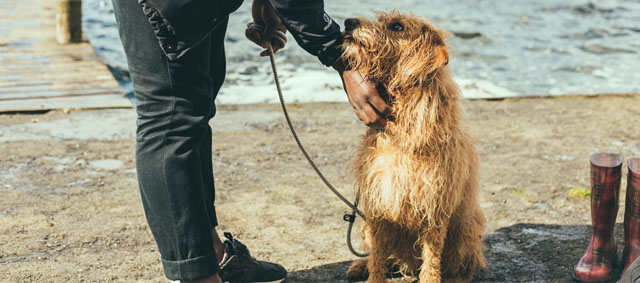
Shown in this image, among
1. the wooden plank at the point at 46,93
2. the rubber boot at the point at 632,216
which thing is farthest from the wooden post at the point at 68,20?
the rubber boot at the point at 632,216

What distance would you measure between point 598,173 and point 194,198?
2032 millimetres

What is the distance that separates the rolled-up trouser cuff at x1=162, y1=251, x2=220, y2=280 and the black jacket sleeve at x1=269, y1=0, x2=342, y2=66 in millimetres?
938

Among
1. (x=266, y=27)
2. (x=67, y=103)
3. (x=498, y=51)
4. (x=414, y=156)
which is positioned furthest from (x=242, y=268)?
(x=498, y=51)

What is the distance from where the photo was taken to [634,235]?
11.5 ft

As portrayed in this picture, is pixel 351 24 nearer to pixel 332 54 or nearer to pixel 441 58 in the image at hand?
pixel 332 54

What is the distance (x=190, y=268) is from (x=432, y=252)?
116 cm

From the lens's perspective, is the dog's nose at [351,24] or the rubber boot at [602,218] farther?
the rubber boot at [602,218]

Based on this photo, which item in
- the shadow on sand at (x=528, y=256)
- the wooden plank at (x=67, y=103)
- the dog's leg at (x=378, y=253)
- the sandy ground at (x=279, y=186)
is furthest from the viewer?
the wooden plank at (x=67, y=103)

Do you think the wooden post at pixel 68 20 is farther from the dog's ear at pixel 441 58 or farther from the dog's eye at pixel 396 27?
the dog's ear at pixel 441 58

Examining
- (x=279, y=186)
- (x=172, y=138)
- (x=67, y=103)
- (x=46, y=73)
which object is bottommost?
(x=46, y=73)

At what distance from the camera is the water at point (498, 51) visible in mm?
7758

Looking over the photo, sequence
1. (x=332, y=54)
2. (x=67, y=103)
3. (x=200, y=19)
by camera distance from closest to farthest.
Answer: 1. (x=200, y=19)
2. (x=332, y=54)
3. (x=67, y=103)

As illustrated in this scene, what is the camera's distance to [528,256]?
385 centimetres

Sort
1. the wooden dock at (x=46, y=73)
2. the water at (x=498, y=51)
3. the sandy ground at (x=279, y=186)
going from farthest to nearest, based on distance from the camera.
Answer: the water at (x=498, y=51) < the wooden dock at (x=46, y=73) < the sandy ground at (x=279, y=186)
